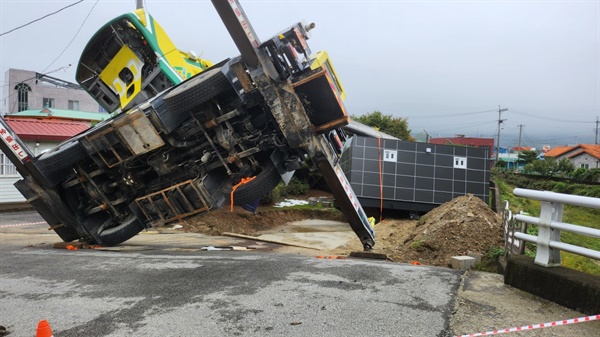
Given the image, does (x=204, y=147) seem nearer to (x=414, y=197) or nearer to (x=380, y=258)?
(x=380, y=258)

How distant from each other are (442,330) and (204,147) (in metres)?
5.62

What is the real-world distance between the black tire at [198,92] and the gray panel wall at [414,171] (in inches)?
432

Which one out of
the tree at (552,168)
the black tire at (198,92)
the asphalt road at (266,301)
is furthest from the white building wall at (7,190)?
the tree at (552,168)

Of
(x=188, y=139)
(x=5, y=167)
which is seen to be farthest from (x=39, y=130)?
(x=188, y=139)

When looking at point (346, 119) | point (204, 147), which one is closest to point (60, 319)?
point (204, 147)

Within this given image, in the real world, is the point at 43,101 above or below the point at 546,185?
above

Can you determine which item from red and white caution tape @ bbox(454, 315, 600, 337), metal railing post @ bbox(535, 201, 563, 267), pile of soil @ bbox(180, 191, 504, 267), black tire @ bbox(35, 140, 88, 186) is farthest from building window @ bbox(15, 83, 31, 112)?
red and white caution tape @ bbox(454, 315, 600, 337)

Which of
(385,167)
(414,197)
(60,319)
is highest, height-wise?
(60,319)

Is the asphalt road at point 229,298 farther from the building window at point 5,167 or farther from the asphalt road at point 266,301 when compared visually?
the building window at point 5,167

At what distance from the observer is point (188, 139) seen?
25.8 ft

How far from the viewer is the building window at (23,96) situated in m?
38.6

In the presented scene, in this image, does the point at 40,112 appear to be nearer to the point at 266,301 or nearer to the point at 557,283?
the point at 266,301

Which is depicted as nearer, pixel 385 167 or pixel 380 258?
pixel 380 258

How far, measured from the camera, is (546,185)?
111 ft
